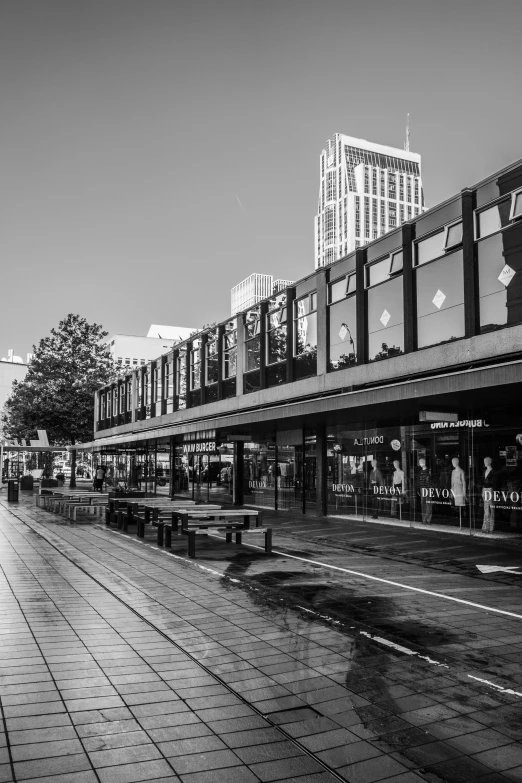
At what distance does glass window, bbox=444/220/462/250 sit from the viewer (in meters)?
15.2

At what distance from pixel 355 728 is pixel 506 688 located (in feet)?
4.93

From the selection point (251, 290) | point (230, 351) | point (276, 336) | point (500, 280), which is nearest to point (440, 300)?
point (500, 280)

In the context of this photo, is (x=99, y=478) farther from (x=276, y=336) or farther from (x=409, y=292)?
(x=409, y=292)

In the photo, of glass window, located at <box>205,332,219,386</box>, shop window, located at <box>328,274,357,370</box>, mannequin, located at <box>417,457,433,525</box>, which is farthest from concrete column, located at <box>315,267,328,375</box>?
glass window, located at <box>205,332,219,386</box>

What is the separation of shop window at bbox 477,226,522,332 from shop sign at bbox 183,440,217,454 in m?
16.2

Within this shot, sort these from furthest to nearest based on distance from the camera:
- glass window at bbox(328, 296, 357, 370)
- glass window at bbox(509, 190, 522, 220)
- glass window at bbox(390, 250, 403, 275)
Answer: glass window at bbox(328, 296, 357, 370) < glass window at bbox(390, 250, 403, 275) < glass window at bbox(509, 190, 522, 220)

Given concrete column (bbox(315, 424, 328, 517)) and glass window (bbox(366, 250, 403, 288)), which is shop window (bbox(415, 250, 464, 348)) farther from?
concrete column (bbox(315, 424, 328, 517))

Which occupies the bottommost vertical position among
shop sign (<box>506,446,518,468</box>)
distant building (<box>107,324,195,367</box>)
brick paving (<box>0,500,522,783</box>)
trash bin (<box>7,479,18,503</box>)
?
trash bin (<box>7,479,18,503</box>)

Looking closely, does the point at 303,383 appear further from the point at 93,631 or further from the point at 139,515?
the point at 93,631

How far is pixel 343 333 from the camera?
1964 centimetres

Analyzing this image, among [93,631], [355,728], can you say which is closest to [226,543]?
[93,631]

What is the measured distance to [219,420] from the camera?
2139 cm

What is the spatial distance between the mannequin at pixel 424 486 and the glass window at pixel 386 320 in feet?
10.0

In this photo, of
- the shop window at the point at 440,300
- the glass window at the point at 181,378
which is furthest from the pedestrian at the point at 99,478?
the shop window at the point at 440,300
